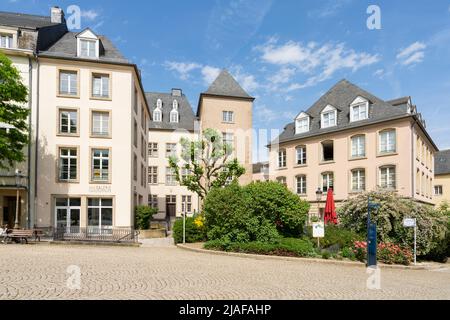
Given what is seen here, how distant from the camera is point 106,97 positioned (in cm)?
2486

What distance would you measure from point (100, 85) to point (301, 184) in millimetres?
21132

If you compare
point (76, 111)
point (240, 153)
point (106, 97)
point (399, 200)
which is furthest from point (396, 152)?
point (76, 111)

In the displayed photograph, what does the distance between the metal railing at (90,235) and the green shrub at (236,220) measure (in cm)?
582

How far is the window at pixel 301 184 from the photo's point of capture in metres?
34.9

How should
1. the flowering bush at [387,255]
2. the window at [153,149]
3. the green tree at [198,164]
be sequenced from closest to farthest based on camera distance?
the flowering bush at [387,255] → the green tree at [198,164] → the window at [153,149]

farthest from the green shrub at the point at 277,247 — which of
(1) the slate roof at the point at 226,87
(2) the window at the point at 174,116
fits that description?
(2) the window at the point at 174,116

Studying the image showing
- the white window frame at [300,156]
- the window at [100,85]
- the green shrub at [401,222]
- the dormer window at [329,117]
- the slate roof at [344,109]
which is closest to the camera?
the green shrub at [401,222]

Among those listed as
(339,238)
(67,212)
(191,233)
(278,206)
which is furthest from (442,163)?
(67,212)

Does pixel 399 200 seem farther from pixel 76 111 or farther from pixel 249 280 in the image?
pixel 76 111

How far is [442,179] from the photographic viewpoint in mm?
46875

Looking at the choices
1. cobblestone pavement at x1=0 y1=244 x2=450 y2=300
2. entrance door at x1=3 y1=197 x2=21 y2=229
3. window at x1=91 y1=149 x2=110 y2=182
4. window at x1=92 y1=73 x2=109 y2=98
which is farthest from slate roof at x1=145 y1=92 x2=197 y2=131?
cobblestone pavement at x1=0 y1=244 x2=450 y2=300

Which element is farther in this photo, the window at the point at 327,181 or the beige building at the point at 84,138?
the window at the point at 327,181

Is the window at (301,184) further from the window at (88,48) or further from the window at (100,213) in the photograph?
the window at (88,48)
